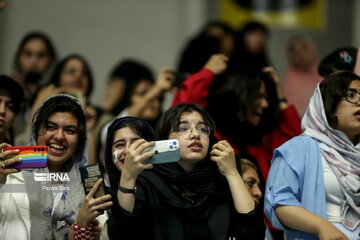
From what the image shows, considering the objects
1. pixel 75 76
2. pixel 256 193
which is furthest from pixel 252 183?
pixel 75 76

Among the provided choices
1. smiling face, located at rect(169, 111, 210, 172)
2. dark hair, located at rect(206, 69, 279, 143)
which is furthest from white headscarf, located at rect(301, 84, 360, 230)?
dark hair, located at rect(206, 69, 279, 143)

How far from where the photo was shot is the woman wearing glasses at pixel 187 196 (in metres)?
3.36

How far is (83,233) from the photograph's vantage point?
3.35 meters

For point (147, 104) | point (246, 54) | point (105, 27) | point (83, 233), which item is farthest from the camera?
point (105, 27)

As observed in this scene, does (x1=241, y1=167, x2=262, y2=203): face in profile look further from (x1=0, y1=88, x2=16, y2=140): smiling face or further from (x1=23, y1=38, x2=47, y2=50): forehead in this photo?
(x1=23, y1=38, x2=47, y2=50): forehead

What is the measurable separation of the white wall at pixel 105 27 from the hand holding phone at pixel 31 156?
11.3 ft

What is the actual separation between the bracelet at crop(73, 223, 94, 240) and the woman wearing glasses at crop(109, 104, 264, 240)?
10cm

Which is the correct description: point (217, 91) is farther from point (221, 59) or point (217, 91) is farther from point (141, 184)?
point (141, 184)

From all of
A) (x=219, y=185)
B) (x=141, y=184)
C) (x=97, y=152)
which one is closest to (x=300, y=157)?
(x=219, y=185)

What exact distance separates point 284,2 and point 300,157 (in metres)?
4.52

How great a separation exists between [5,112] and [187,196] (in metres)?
1.17

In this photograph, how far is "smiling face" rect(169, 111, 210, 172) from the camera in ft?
11.5

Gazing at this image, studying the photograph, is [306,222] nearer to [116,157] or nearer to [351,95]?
[351,95]

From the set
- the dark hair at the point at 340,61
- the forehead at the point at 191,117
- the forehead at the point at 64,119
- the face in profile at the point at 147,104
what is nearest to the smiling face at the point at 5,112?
the forehead at the point at 64,119
